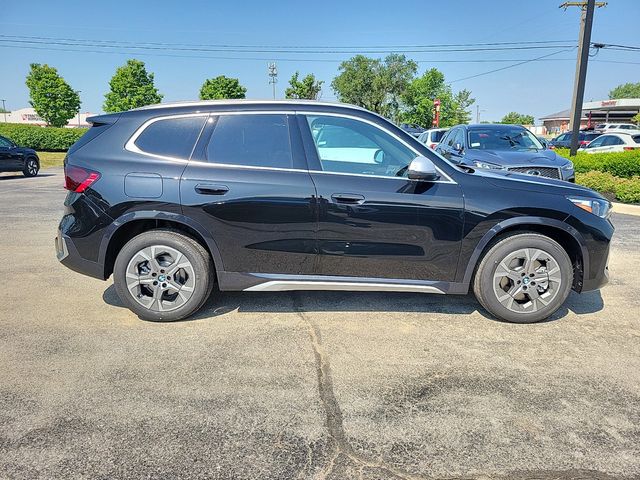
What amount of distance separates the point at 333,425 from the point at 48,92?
55.1 m

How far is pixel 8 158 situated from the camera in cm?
1656

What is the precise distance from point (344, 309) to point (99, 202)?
2335 mm

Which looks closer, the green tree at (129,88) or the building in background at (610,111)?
the green tree at (129,88)

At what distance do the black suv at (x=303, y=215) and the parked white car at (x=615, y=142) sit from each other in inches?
661

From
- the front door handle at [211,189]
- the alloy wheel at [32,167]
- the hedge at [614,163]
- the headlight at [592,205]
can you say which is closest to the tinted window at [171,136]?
the front door handle at [211,189]

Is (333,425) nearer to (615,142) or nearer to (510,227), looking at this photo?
(510,227)

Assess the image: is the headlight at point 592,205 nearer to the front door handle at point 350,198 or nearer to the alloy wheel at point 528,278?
the alloy wheel at point 528,278

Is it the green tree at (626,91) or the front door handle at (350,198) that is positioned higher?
the green tree at (626,91)

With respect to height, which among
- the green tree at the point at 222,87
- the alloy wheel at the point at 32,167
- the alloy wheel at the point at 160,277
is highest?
the green tree at the point at 222,87

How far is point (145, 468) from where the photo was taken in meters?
2.34

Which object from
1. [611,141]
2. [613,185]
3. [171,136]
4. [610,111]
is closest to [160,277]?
[171,136]

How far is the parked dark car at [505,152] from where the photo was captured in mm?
8289

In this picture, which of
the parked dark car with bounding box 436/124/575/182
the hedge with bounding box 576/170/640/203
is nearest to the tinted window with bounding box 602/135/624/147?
the hedge with bounding box 576/170/640/203

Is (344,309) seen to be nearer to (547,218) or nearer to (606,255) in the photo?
(547,218)
